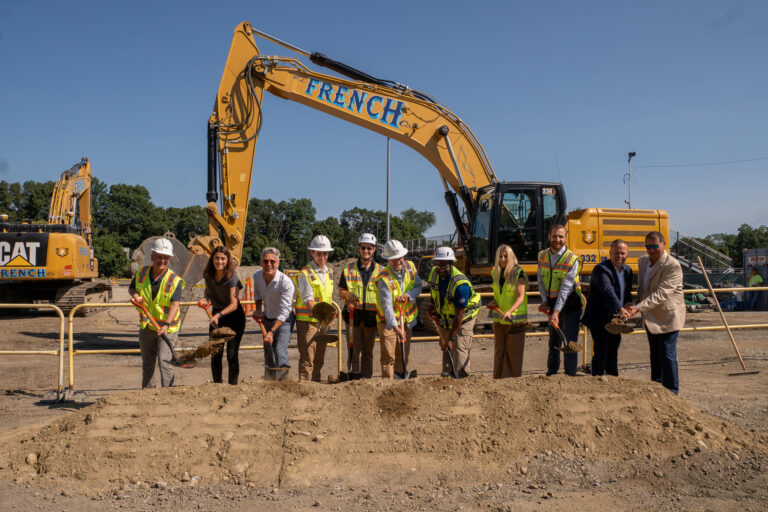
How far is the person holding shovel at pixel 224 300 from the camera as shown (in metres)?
6.43

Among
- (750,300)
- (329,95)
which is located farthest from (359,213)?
(329,95)

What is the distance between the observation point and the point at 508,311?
21.2ft

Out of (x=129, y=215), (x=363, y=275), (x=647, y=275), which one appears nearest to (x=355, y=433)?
(x=363, y=275)

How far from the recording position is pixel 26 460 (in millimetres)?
4816

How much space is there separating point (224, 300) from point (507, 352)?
10.3 feet

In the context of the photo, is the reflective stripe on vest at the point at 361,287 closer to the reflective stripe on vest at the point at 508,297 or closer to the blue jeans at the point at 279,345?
the blue jeans at the point at 279,345

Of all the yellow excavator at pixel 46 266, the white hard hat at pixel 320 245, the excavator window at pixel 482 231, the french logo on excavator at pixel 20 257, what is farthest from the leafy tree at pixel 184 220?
the white hard hat at pixel 320 245

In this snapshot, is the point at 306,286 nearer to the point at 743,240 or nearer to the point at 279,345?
the point at 279,345

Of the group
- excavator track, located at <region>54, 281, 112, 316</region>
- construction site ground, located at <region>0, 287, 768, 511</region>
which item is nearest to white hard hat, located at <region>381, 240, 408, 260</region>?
construction site ground, located at <region>0, 287, 768, 511</region>

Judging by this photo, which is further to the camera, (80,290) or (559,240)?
(80,290)

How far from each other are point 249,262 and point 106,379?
58.1 meters

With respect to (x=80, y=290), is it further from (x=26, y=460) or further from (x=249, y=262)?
(x=249, y=262)

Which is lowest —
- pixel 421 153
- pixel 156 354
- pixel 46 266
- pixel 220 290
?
pixel 156 354

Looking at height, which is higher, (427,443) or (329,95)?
(329,95)
